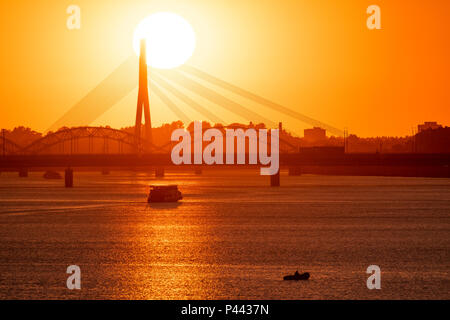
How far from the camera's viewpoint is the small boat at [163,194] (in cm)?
11038

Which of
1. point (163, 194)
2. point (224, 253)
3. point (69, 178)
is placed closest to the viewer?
point (224, 253)

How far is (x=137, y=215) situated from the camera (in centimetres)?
8206

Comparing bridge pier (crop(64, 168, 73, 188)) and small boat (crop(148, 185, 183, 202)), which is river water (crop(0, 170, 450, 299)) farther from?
bridge pier (crop(64, 168, 73, 188))

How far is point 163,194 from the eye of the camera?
11200cm

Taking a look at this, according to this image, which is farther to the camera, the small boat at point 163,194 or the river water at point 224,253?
the small boat at point 163,194

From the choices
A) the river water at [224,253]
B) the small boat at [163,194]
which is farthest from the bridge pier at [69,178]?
the river water at [224,253]

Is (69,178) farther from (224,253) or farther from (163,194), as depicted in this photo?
(224,253)

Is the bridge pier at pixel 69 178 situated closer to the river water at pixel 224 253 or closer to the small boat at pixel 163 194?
the small boat at pixel 163 194

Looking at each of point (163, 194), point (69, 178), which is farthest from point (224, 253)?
point (69, 178)

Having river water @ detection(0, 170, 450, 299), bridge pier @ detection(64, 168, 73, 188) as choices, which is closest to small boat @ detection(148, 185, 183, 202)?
river water @ detection(0, 170, 450, 299)

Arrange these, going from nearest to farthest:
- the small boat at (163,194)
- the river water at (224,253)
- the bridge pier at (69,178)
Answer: the river water at (224,253)
the small boat at (163,194)
the bridge pier at (69,178)

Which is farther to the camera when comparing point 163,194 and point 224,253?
point 163,194

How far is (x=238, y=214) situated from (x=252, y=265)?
44535mm
